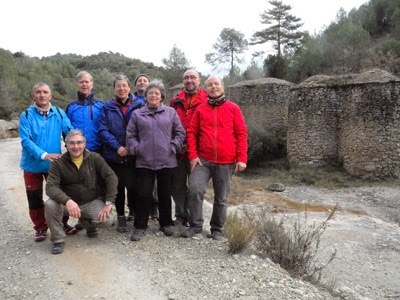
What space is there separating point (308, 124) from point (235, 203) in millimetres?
6496

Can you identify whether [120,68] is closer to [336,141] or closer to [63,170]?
[336,141]

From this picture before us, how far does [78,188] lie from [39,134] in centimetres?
73

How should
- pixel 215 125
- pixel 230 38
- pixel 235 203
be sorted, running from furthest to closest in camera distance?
1. pixel 230 38
2. pixel 235 203
3. pixel 215 125

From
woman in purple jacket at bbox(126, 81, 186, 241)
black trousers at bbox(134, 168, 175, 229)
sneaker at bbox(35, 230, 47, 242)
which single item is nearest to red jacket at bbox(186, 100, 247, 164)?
woman in purple jacket at bbox(126, 81, 186, 241)

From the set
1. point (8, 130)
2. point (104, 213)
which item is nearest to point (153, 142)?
point (104, 213)

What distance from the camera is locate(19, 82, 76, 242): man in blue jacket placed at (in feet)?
13.1

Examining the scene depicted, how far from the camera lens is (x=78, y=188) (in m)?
4.03

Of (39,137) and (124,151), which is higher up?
(39,137)

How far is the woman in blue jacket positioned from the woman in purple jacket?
0.20 metres

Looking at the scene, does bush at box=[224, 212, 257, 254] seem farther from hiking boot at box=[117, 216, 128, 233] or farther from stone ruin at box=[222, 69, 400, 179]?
stone ruin at box=[222, 69, 400, 179]

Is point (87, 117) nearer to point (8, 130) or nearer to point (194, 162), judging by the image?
point (194, 162)

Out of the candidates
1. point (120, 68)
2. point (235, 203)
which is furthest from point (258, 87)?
point (120, 68)

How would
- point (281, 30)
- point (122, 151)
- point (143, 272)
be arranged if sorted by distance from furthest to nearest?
point (281, 30) < point (122, 151) < point (143, 272)

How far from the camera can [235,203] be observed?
970cm
